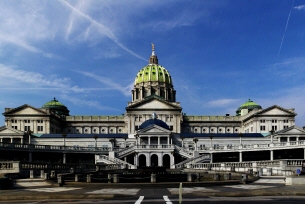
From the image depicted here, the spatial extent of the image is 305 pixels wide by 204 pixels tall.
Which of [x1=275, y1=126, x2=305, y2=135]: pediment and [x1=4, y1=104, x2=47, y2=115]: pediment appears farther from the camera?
[x1=4, y1=104, x2=47, y2=115]: pediment

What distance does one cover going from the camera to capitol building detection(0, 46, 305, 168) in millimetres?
110750

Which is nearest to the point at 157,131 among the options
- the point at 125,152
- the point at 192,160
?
the point at 125,152

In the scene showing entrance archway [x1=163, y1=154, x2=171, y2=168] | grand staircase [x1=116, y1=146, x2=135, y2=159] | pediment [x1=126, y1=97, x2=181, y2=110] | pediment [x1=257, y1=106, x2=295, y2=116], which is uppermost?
pediment [x1=126, y1=97, x2=181, y2=110]

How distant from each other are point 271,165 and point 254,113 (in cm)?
10584

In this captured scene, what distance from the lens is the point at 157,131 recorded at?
130 m

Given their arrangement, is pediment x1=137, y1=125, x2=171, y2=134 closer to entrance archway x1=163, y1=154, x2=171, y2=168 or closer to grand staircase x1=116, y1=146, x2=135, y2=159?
entrance archway x1=163, y1=154, x2=171, y2=168

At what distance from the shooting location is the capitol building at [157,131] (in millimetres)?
110750

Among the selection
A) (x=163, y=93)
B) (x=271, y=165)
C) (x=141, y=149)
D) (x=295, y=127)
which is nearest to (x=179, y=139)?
(x=141, y=149)

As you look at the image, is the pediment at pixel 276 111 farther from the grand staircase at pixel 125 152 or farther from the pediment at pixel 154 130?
the grand staircase at pixel 125 152

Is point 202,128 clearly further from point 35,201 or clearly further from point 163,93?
point 35,201

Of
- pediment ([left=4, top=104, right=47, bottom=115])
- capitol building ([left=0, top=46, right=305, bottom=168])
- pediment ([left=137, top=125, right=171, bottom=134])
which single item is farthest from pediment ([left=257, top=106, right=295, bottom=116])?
pediment ([left=4, top=104, right=47, bottom=115])

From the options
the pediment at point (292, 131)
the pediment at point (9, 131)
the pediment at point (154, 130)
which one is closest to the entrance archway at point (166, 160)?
the pediment at point (154, 130)

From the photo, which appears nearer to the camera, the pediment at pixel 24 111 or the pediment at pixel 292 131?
the pediment at pixel 292 131

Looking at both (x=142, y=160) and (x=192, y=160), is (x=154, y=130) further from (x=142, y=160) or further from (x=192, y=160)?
(x=192, y=160)
